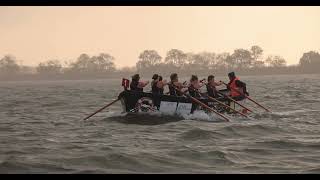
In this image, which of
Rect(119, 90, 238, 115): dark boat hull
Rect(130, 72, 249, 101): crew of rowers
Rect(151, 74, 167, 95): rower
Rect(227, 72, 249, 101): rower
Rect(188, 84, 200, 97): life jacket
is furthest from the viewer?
Rect(227, 72, 249, 101): rower

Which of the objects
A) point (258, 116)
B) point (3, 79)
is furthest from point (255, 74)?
point (258, 116)

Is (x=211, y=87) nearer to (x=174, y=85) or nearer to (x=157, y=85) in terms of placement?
(x=174, y=85)

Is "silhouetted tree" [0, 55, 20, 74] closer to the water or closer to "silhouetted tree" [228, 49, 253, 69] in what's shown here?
"silhouetted tree" [228, 49, 253, 69]

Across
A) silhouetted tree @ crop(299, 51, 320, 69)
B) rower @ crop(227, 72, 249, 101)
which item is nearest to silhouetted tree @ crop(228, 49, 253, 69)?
silhouetted tree @ crop(299, 51, 320, 69)

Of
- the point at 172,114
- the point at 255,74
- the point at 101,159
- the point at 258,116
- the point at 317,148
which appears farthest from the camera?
the point at 255,74

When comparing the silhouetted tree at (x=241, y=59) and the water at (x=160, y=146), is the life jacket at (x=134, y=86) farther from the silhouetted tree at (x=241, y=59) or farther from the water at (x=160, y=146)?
the silhouetted tree at (x=241, y=59)

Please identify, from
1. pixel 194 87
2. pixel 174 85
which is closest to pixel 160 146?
pixel 174 85

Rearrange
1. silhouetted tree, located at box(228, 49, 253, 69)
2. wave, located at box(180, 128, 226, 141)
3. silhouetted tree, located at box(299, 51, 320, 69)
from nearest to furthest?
wave, located at box(180, 128, 226, 141), silhouetted tree, located at box(299, 51, 320, 69), silhouetted tree, located at box(228, 49, 253, 69)

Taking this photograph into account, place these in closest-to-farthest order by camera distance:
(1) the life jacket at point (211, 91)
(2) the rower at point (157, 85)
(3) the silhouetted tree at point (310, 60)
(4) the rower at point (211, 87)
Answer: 1. (2) the rower at point (157, 85)
2. (4) the rower at point (211, 87)
3. (1) the life jacket at point (211, 91)
4. (3) the silhouetted tree at point (310, 60)

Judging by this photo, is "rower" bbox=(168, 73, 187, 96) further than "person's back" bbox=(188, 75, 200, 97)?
No

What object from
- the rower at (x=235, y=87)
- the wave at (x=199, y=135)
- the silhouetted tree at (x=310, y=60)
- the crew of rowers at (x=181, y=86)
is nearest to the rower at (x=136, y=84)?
the crew of rowers at (x=181, y=86)
